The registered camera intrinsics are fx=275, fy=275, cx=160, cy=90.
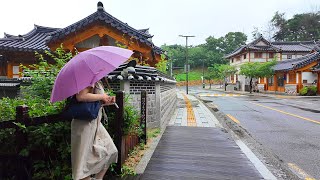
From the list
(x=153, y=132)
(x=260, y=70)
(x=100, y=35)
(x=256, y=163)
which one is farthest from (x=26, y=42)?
(x=260, y=70)

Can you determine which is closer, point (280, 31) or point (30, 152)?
point (30, 152)

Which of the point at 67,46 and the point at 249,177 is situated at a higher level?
the point at 67,46

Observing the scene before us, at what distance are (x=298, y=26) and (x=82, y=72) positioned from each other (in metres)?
76.4

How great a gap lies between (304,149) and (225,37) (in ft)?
281

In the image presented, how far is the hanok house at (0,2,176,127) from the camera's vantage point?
27.3 feet

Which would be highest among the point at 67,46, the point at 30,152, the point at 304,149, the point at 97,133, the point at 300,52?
the point at 300,52

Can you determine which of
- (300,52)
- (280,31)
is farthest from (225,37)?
(300,52)

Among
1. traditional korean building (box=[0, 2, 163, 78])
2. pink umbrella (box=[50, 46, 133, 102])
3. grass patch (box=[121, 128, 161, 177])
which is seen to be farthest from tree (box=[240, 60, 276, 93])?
pink umbrella (box=[50, 46, 133, 102])

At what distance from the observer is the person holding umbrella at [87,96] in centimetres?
311

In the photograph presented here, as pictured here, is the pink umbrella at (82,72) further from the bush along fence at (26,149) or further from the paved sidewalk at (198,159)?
the paved sidewalk at (198,159)

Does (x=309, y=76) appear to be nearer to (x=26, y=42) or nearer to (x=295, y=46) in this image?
(x=295, y=46)

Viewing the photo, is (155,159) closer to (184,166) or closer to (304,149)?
(184,166)

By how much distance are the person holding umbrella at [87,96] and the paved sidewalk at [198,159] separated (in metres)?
1.41

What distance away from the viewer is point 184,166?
5180 mm
